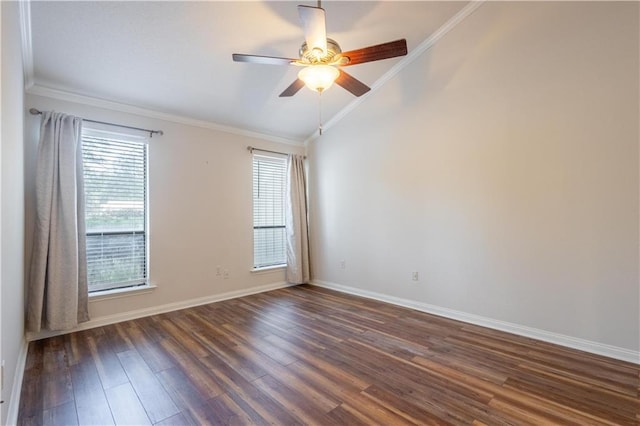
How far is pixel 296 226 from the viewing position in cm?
512

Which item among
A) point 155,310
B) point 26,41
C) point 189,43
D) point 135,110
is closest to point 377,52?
point 189,43

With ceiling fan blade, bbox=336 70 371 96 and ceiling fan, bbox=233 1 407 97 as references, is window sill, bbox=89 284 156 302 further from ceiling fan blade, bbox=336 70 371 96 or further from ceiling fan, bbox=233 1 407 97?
ceiling fan blade, bbox=336 70 371 96

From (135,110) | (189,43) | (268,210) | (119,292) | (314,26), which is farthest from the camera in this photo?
(268,210)

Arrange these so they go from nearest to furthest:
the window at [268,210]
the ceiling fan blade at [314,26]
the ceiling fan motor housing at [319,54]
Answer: the ceiling fan blade at [314,26] < the ceiling fan motor housing at [319,54] < the window at [268,210]

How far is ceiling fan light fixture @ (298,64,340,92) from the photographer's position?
96.3 inches

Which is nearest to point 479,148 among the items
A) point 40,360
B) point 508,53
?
point 508,53

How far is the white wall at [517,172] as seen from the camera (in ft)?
8.34

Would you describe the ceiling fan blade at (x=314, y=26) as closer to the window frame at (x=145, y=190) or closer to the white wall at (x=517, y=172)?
the white wall at (x=517, y=172)

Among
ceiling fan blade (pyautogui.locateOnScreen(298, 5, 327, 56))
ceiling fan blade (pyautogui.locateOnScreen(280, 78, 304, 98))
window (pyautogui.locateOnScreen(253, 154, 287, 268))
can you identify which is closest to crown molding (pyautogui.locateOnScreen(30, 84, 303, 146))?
window (pyautogui.locateOnScreen(253, 154, 287, 268))

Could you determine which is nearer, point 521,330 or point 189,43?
point 189,43

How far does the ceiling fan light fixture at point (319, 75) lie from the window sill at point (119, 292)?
311 centimetres

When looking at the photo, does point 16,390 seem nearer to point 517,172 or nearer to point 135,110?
point 135,110

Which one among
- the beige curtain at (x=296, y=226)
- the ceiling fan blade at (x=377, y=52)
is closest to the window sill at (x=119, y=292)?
the beige curtain at (x=296, y=226)

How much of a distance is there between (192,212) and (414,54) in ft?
11.6
